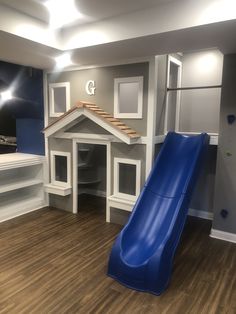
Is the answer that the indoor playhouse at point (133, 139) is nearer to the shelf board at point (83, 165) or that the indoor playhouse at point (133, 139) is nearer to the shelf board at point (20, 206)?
the shelf board at point (20, 206)

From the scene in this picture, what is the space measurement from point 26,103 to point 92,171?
78.0 inches

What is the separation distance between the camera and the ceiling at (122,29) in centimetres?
247

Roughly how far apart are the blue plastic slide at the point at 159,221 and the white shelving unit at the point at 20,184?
2261 mm

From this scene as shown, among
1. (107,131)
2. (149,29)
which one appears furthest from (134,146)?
(149,29)

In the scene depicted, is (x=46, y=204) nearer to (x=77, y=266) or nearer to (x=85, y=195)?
A: (x=85, y=195)

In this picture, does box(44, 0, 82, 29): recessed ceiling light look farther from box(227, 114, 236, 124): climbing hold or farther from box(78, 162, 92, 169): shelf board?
box(78, 162, 92, 169): shelf board

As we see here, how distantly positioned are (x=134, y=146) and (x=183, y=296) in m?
2.04

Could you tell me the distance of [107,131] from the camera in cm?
392

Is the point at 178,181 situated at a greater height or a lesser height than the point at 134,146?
lesser

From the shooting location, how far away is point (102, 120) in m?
3.69

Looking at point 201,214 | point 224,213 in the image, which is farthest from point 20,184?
point 224,213

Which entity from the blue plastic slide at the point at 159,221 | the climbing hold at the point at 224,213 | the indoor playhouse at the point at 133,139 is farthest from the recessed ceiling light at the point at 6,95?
the climbing hold at the point at 224,213

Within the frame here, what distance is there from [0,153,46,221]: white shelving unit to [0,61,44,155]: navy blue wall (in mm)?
310

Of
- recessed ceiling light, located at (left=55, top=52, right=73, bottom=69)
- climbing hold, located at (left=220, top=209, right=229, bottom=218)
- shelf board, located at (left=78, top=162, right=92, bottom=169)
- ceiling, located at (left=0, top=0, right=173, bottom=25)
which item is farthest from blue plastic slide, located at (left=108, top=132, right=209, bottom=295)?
shelf board, located at (left=78, top=162, right=92, bottom=169)
